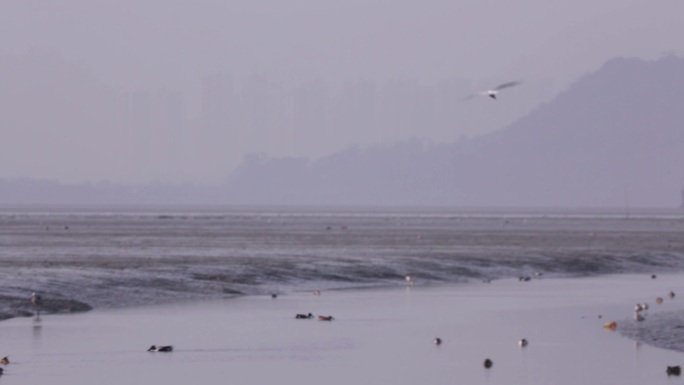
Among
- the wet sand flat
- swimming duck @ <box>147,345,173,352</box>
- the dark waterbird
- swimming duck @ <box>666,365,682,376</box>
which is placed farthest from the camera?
the dark waterbird

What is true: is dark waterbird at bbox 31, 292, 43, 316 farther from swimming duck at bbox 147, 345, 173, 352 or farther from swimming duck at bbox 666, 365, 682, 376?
swimming duck at bbox 666, 365, 682, 376

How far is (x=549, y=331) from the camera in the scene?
27.0 metres

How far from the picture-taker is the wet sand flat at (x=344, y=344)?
20500mm

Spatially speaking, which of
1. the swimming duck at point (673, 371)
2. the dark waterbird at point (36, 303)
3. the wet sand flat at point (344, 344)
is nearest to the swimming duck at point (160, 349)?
the wet sand flat at point (344, 344)

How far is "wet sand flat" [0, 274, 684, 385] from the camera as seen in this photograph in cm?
2050

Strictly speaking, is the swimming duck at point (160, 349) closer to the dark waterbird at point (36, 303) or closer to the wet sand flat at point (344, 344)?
the wet sand flat at point (344, 344)

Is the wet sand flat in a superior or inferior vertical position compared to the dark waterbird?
inferior

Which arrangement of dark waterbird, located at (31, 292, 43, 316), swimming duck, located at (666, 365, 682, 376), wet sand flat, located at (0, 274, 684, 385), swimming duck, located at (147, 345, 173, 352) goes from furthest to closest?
dark waterbird, located at (31, 292, 43, 316)
swimming duck, located at (147, 345, 173, 352)
wet sand flat, located at (0, 274, 684, 385)
swimming duck, located at (666, 365, 682, 376)

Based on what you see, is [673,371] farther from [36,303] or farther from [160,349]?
[36,303]

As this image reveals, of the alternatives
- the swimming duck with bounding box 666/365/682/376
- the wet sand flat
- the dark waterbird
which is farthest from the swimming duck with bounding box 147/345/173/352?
the swimming duck with bounding box 666/365/682/376

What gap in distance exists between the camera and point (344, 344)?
80.1 feet

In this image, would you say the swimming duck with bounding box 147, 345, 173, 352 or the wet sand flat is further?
the swimming duck with bounding box 147, 345, 173, 352

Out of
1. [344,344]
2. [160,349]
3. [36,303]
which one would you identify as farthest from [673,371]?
[36,303]

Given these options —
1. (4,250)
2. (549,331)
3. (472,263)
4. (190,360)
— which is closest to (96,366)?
(190,360)
